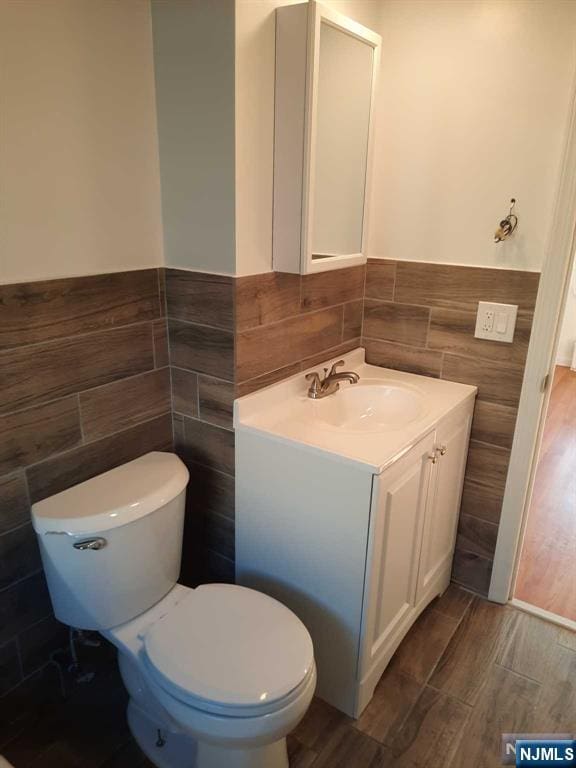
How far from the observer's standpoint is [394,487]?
4.86 feet

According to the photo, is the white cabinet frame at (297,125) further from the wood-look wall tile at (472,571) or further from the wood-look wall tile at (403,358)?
the wood-look wall tile at (472,571)

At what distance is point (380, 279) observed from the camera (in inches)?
81.1

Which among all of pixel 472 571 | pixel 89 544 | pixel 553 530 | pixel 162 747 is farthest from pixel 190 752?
pixel 553 530

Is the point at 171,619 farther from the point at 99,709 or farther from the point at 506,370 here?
the point at 506,370

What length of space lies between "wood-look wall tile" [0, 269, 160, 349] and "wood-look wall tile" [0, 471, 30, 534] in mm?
353

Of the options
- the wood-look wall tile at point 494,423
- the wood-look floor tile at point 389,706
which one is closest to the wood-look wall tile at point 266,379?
the wood-look wall tile at point 494,423

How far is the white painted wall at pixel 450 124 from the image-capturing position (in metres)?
1.49

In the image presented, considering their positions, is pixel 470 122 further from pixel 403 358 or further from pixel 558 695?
pixel 558 695

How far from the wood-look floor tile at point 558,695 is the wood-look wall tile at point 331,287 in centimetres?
142

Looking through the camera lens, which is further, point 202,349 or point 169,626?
point 202,349

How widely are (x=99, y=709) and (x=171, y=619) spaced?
51 centimetres

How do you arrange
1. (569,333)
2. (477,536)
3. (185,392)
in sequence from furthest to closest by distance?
(569,333)
(477,536)
(185,392)

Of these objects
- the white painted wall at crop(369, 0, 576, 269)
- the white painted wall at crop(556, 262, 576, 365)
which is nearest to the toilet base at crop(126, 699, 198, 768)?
the white painted wall at crop(369, 0, 576, 269)

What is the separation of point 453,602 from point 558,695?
46 centimetres
